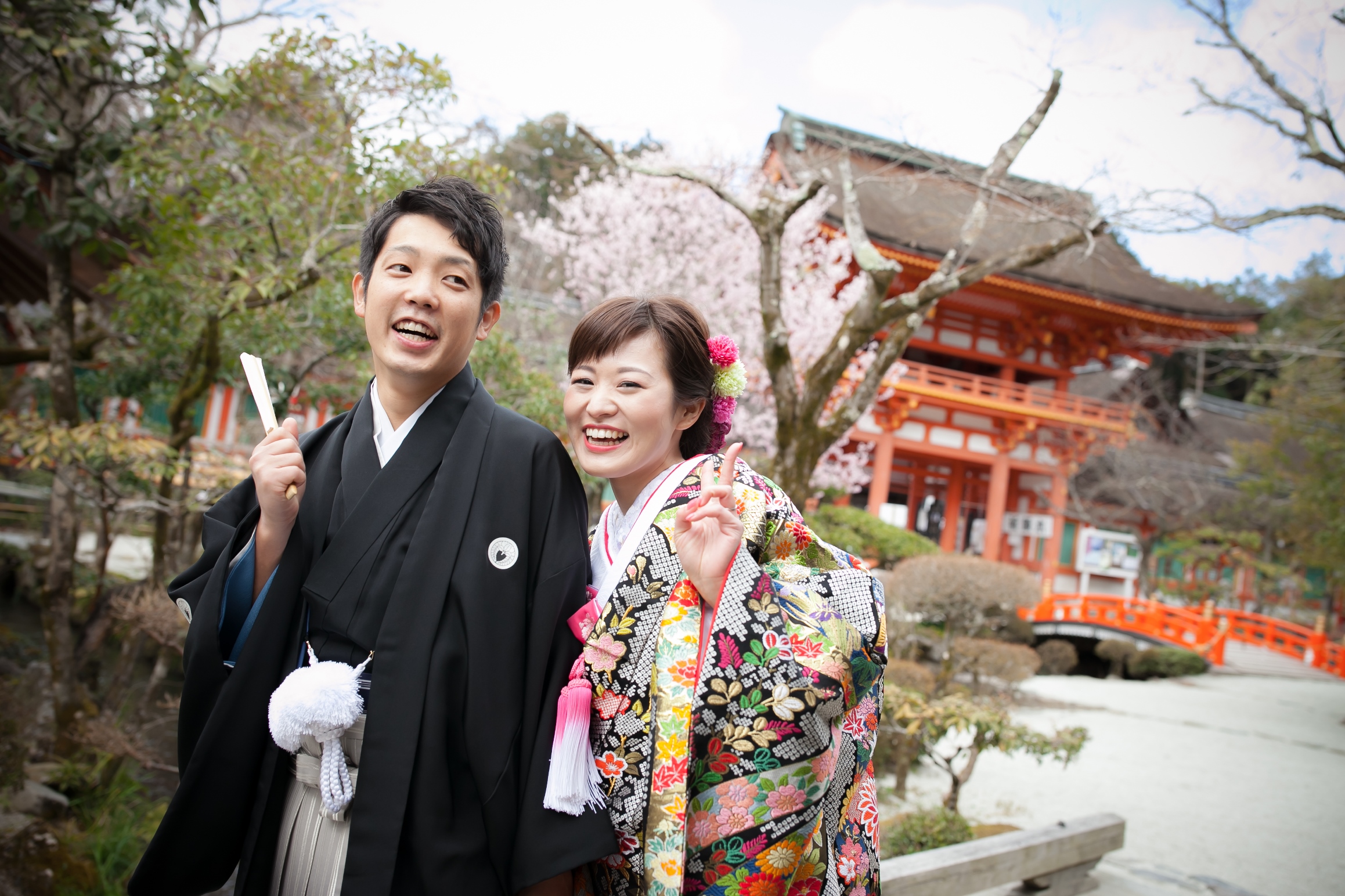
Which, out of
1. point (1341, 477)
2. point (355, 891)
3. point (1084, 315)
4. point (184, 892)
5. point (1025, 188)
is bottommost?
point (184, 892)

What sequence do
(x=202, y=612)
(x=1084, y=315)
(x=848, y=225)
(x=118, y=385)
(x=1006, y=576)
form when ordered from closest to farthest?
(x=202, y=612) < (x=848, y=225) < (x=118, y=385) < (x=1006, y=576) < (x=1084, y=315)

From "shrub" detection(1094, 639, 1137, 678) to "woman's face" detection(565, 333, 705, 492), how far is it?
14.1 metres

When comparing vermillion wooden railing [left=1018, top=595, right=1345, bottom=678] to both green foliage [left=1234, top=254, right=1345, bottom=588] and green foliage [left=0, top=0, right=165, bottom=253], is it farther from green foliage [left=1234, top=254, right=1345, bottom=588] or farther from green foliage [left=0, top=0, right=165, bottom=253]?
green foliage [left=0, top=0, right=165, bottom=253]

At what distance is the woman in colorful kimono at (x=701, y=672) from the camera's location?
143 cm

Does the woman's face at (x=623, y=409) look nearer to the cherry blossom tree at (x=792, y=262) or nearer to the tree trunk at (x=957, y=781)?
the cherry blossom tree at (x=792, y=262)

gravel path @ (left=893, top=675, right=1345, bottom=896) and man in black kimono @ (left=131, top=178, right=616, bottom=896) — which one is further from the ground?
man in black kimono @ (left=131, top=178, right=616, bottom=896)

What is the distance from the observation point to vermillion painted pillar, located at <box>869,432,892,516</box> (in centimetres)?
1518

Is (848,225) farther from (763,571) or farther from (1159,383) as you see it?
(1159,383)

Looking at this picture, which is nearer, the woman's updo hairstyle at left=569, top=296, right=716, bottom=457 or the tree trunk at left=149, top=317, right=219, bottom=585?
the woman's updo hairstyle at left=569, top=296, right=716, bottom=457

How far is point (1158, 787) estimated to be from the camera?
6691mm

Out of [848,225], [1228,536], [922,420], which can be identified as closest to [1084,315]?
[922,420]

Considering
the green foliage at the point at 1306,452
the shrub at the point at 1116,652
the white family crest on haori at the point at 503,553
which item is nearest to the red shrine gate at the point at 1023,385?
the shrub at the point at 1116,652

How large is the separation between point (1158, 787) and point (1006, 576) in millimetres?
2393

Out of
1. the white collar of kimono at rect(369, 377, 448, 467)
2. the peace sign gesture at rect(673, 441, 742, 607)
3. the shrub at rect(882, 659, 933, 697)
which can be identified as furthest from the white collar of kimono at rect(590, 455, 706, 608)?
the shrub at rect(882, 659, 933, 697)
